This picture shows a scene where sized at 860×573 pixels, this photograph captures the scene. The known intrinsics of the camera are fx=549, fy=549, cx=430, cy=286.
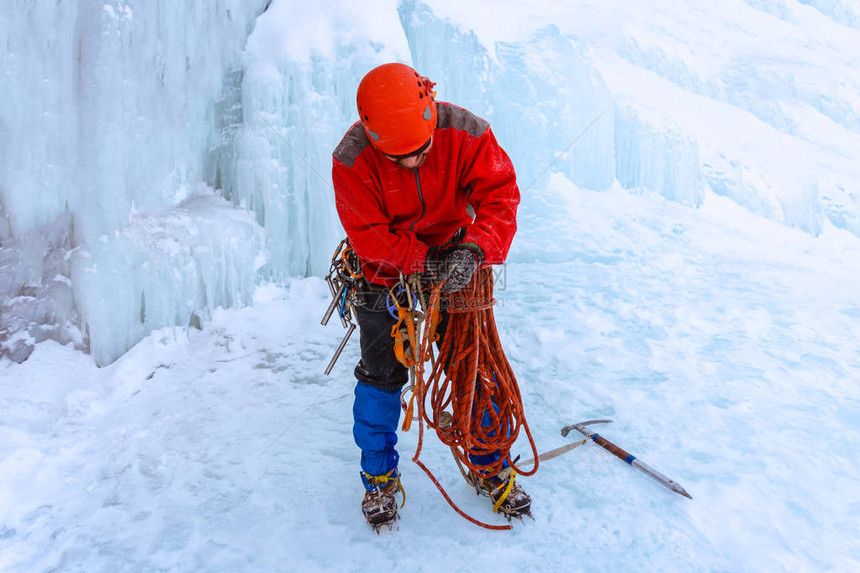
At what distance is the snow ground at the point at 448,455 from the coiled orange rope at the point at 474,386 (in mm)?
304

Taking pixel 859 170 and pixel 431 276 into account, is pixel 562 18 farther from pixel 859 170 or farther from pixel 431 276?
pixel 431 276

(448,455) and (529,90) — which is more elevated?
(529,90)

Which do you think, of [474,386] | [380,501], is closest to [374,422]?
[380,501]

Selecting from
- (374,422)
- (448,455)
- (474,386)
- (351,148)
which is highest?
(351,148)

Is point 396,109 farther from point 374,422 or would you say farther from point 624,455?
point 624,455

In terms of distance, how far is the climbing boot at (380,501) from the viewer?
6.32 feet

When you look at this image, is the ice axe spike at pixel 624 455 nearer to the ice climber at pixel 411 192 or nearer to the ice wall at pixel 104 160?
the ice climber at pixel 411 192

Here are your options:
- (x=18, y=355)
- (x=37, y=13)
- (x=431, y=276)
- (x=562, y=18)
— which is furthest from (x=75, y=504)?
(x=562, y=18)

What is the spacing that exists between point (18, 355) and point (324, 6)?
3511 millimetres

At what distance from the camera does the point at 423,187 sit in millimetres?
1792

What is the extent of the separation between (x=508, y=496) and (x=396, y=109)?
1369 millimetres

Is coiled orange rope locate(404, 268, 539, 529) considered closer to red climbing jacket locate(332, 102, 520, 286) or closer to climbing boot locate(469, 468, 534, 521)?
climbing boot locate(469, 468, 534, 521)

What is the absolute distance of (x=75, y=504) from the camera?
6.97 feet

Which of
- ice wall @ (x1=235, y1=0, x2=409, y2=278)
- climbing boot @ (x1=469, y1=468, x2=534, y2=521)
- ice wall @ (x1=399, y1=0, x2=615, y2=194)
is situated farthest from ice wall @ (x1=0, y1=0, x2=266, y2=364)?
ice wall @ (x1=399, y1=0, x2=615, y2=194)
